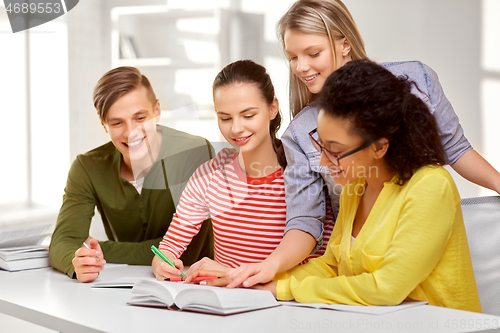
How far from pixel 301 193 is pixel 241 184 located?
0.65 ft

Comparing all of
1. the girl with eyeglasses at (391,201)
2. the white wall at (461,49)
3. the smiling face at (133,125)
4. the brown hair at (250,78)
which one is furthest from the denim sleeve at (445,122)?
the white wall at (461,49)

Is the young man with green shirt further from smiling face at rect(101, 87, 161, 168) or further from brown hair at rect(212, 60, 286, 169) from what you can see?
brown hair at rect(212, 60, 286, 169)

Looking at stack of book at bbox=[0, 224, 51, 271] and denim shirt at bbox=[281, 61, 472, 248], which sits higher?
denim shirt at bbox=[281, 61, 472, 248]

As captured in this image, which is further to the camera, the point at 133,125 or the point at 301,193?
the point at 133,125

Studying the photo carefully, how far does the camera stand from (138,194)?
165 cm

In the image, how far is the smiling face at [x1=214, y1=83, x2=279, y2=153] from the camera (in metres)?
1.28

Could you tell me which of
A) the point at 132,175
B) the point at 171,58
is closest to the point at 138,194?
the point at 132,175

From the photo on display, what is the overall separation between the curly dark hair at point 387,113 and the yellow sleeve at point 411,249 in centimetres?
6

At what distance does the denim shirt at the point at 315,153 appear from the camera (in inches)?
48.2

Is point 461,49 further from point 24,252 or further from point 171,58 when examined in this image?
point 24,252

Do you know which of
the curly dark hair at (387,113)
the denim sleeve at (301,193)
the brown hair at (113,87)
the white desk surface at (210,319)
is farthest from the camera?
the brown hair at (113,87)

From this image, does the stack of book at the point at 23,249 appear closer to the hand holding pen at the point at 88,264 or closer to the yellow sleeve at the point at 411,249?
the hand holding pen at the point at 88,264

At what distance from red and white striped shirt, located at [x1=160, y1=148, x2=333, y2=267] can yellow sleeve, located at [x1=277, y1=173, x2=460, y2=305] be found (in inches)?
15.6

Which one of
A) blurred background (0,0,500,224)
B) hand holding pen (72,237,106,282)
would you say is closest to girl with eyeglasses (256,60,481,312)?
hand holding pen (72,237,106,282)
